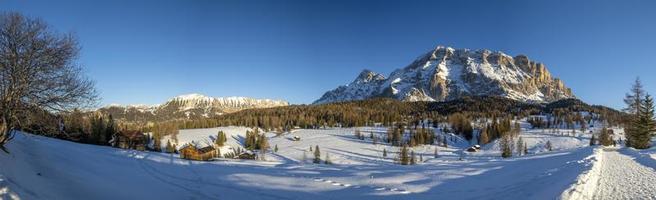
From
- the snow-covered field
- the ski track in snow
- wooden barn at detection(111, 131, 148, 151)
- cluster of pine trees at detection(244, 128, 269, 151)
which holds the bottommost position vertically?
cluster of pine trees at detection(244, 128, 269, 151)

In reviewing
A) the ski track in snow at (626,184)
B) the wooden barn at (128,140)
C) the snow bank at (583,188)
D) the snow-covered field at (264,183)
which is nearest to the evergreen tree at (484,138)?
the wooden barn at (128,140)

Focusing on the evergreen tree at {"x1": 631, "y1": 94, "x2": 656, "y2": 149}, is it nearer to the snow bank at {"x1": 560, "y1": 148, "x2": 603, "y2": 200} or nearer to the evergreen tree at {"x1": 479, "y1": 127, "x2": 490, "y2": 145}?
the snow bank at {"x1": 560, "y1": 148, "x2": 603, "y2": 200}

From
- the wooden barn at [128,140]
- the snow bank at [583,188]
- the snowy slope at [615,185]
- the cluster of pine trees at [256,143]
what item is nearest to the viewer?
the snow bank at [583,188]

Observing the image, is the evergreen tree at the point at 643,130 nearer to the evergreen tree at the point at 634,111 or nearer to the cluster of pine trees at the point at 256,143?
the evergreen tree at the point at 634,111

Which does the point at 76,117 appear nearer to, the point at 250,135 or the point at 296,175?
the point at 296,175

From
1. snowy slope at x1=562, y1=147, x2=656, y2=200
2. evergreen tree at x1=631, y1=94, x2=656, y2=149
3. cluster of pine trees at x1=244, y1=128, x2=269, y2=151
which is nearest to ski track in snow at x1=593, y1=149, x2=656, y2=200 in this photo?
snowy slope at x1=562, y1=147, x2=656, y2=200

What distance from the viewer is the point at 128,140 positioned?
95.6 m

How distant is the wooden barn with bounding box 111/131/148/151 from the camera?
294ft

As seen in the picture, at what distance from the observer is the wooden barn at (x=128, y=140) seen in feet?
294

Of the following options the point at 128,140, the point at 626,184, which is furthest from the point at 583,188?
the point at 128,140

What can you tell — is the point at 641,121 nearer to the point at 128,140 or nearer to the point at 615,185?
the point at 615,185

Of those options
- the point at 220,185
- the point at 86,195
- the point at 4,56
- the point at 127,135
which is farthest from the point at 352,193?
the point at 127,135

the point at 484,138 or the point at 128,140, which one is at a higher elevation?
the point at 484,138

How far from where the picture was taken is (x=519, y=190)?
19.3m
